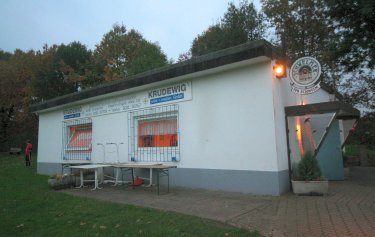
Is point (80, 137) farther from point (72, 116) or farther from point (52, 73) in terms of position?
point (52, 73)

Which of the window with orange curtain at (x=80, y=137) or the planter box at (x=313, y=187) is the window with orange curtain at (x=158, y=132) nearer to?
the window with orange curtain at (x=80, y=137)

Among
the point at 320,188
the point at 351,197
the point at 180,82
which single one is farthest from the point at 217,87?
the point at 351,197

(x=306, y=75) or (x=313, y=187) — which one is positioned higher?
(x=306, y=75)

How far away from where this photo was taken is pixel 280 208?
643cm

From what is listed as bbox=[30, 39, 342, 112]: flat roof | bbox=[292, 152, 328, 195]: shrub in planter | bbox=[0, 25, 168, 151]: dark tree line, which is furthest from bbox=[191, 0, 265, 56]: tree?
bbox=[292, 152, 328, 195]: shrub in planter

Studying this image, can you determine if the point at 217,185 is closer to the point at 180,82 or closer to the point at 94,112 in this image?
the point at 180,82

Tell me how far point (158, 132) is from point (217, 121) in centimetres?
252

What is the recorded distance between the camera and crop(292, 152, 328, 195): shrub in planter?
24.7ft

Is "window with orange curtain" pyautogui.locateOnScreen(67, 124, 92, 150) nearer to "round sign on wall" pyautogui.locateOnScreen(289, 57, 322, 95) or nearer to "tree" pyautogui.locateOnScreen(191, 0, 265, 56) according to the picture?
"round sign on wall" pyautogui.locateOnScreen(289, 57, 322, 95)

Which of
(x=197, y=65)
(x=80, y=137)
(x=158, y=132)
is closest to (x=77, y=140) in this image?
(x=80, y=137)

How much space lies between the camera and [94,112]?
13.0 m

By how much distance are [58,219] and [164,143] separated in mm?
4632

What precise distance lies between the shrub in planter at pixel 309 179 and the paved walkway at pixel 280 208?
249 millimetres

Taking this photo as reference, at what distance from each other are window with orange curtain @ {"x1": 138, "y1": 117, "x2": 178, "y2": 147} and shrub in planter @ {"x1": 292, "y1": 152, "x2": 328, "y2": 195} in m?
3.74
